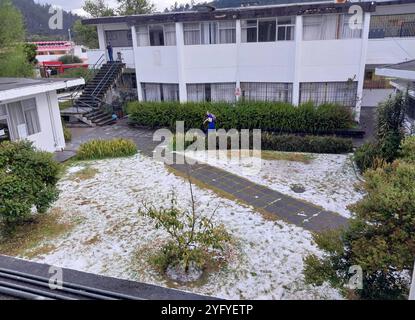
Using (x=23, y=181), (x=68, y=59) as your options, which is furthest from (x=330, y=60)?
(x=68, y=59)

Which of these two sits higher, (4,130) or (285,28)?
(285,28)

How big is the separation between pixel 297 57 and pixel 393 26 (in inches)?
287

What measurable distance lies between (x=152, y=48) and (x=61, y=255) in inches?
558

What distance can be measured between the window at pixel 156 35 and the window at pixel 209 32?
35.0 inches

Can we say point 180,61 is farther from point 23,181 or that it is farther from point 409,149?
point 409,149

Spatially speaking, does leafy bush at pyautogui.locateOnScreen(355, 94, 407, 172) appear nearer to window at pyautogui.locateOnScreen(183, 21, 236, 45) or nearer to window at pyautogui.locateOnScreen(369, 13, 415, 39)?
window at pyautogui.locateOnScreen(183, 21, 236, 45)

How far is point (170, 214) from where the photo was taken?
6.38 meters

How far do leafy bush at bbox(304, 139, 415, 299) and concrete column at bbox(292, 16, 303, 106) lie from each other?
11541 mm

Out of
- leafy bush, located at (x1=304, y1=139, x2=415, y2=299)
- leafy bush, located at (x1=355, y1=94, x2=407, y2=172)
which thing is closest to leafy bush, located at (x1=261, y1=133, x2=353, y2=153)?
leafy bush, located at (x1=355, y1=94, x2=407, y2=172)

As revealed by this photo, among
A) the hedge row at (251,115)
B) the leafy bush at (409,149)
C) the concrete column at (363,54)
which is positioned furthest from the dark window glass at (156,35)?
the leafy bush at (409,149)

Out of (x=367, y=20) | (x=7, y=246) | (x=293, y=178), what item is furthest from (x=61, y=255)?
(x=367, y=20)

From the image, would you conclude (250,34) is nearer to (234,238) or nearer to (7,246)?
(234,238)

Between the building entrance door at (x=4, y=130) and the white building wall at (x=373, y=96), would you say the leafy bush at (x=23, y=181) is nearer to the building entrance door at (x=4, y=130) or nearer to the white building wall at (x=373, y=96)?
the building entrance door at (x=4, y=130)

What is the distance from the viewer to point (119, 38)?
74.7 feet
